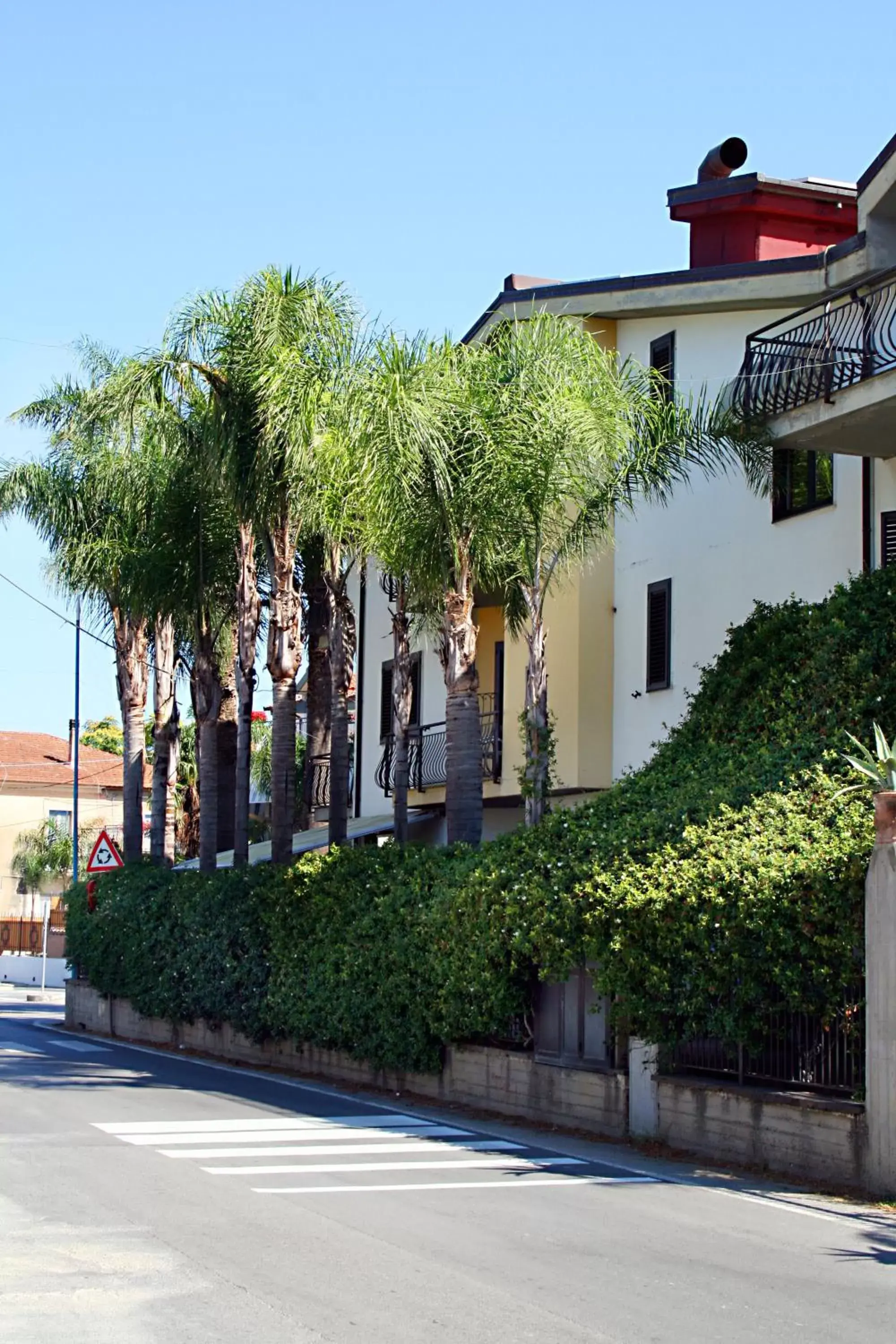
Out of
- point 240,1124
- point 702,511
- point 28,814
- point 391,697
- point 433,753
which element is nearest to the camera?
point 240,1124

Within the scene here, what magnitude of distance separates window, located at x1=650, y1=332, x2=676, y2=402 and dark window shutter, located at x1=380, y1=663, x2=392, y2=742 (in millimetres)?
10578

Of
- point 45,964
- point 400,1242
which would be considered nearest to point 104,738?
point 45,964

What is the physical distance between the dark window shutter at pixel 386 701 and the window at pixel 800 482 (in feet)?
42.0

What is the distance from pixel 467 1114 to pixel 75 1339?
426 inches

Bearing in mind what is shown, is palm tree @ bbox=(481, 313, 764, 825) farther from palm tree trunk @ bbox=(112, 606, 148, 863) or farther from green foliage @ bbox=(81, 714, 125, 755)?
green foliage @ bbox=(81, 714, 125, 755)

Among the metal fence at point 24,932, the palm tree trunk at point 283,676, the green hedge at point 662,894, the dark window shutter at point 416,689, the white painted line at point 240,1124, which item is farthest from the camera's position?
the metal fence at point 24,932

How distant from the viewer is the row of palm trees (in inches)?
749

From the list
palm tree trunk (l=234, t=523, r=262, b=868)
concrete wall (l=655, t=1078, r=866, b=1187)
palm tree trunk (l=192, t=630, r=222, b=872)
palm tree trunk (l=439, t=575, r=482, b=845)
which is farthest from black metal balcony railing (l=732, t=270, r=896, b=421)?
palm tree trunk (l=192, t=630, r=222, b=872)

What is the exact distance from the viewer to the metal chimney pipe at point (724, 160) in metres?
25.6

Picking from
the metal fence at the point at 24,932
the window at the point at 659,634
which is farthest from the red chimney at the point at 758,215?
the metal fence at the point at 24,932

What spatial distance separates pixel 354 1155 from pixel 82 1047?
1504 centimetres

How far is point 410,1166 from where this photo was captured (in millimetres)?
13203

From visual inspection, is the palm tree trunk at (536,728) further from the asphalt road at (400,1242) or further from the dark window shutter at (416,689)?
the dark window shutter at (416,689)

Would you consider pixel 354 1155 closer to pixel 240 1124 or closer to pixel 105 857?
pixel 240 1124
